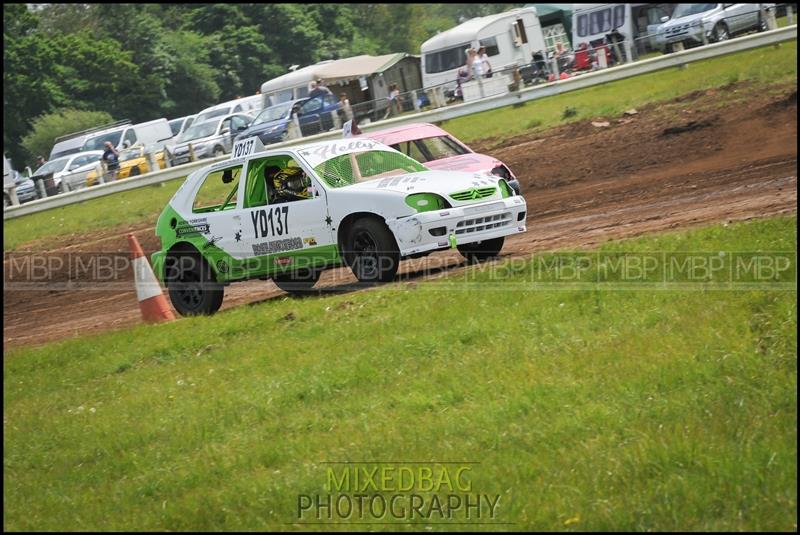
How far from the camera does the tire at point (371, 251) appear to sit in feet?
38.0

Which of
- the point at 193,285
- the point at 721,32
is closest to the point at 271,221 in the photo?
the point at 193,285

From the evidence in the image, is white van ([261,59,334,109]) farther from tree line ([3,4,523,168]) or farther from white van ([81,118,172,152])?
tree line ([3,4,523,168])

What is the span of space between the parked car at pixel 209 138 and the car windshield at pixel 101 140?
493cm

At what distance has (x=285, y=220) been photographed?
1223 centimetres

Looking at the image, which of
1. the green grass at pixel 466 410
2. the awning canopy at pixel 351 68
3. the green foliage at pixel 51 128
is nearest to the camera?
the green grass at pixel 466 410

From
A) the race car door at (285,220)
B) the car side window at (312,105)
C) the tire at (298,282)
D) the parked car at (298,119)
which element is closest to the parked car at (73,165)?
the parked car at (298,119)

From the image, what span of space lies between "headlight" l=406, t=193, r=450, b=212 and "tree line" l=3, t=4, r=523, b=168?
44.3 meters

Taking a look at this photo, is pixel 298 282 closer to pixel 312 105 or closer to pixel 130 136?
pixel 312 105

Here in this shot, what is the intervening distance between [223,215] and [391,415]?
578 cm

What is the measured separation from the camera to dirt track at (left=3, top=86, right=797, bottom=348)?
1344 cm

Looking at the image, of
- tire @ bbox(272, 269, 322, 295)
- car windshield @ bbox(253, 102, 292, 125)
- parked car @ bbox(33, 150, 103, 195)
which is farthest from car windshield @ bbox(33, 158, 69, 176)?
tire @ bbox(272, 269, 322, 295)

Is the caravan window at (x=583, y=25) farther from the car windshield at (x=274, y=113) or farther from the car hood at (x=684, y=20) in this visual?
the car windshield at (x=274, y=113)

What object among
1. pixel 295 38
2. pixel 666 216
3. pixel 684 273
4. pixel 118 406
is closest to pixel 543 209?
pixel 666 216

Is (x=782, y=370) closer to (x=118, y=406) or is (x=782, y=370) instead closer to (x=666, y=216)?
(x=118, y=406)
